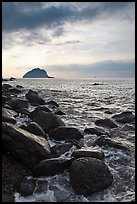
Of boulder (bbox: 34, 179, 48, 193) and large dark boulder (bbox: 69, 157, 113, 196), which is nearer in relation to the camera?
large dark boulder (bbox: 69, 157, 113, 196)

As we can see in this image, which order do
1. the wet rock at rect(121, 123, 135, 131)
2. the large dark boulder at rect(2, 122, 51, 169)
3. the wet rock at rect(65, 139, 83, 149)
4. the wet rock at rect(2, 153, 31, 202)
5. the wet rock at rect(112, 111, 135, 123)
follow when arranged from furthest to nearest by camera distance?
1. the wet rock at rect(112, 111, 135, 123)
2. the wet rock at rect(121, 123, 135, 131)
3. the wet rock at rect(65, 139, 83, 149)
4. the large dark boulder at rect(2, 122, 51, 169)
5. the wet rock at rect(2, 153, 31, 202)

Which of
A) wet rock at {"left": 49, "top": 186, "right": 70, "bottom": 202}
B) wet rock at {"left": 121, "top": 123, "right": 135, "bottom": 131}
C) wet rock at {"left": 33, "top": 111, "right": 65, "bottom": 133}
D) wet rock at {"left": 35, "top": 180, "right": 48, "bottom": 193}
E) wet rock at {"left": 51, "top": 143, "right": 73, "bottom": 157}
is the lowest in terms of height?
wet rock at {"left": 49, "top": 186, "right": 70, "bottom": 202}

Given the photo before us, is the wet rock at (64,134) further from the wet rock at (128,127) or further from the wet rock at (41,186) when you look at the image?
→ the wet rock at (128,127)

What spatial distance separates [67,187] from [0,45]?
4.19 meters

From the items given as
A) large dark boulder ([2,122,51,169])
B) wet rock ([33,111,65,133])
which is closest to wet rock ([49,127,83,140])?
wet rock ([33,111,65,133])

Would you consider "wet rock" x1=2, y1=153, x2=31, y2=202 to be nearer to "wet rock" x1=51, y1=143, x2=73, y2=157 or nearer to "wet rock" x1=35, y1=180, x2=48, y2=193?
"wet rock" x1=35, y1=180, x2=48, y2=193

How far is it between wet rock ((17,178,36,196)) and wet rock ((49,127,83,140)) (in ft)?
12.5

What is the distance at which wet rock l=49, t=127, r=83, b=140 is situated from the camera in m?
10.9

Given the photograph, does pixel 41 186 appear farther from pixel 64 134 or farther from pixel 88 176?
pixel 64 134

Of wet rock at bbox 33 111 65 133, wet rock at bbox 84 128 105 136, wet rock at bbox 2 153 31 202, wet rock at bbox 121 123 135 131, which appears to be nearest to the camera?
wet rock at bbox 2 153 31 202

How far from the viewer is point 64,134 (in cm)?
1094

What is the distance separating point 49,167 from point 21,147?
102 centimetres

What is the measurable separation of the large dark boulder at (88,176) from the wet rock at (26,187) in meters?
1.05

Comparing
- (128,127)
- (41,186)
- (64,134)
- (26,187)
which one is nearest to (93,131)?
(64,134)
